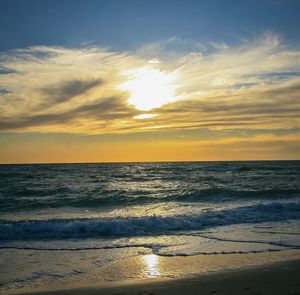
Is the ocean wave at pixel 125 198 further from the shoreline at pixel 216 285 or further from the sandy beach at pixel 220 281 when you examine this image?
the shoreline at pixel 216 285

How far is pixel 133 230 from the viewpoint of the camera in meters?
13.7

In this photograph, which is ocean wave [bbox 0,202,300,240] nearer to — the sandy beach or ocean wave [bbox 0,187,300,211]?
the sandy beach

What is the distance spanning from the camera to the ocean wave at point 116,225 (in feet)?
43.5

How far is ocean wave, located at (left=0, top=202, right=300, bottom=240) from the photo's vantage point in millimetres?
13273

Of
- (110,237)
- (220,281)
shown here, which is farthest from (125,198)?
(220,281)

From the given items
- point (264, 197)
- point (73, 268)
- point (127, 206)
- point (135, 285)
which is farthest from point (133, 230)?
point (264, 197)

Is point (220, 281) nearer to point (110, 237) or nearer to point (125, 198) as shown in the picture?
point (110, 237)

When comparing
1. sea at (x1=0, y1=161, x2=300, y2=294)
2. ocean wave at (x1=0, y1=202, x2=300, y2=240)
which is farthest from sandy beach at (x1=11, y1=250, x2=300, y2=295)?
ocean wave at (x1=0, y1=202, x2=300, y2=240)

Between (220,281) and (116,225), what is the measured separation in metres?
7.45

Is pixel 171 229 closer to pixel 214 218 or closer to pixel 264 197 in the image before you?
pixel 214 218

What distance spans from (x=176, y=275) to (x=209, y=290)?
117cm

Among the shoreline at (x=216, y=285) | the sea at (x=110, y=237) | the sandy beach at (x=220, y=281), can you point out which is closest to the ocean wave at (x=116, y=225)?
the sea at (x=110, y=237)

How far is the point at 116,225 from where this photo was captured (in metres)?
14.1

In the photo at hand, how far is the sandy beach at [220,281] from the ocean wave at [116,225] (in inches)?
194
